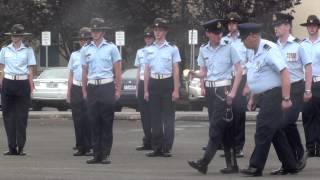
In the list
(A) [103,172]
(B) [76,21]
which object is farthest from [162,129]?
(B) [76,21]

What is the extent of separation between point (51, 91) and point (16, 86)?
12.6m

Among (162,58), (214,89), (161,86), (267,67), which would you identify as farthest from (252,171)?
(162,58)

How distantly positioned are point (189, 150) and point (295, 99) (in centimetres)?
291

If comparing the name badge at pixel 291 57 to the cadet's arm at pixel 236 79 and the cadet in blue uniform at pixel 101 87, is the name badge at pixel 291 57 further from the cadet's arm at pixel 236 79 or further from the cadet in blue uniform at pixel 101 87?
the cadet in blue uniform at pixel 101 87

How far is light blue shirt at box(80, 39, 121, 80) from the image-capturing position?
11.5 metres

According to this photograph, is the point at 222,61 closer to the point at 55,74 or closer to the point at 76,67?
the point at 76,67

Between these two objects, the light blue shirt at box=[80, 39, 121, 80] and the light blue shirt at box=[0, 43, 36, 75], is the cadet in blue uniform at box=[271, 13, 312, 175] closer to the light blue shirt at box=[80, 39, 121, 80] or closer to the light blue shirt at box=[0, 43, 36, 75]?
the light blue shirt at box=[80, 39, 121, 80]

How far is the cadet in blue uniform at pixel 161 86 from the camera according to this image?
12539mm

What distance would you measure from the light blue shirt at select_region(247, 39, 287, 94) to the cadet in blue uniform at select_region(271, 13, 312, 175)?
0.67 m

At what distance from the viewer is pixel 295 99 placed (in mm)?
11023

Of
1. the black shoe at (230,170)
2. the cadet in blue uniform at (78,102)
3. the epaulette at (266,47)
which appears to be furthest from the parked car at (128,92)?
the epaulette at (266,47)

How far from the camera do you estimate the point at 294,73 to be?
11.3m

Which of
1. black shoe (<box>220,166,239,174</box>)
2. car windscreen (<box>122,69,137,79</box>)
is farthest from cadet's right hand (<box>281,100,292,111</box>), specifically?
car windscreen (<box>122,69,137,79</box>)

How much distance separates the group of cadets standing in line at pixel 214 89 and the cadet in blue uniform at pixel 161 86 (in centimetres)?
2
